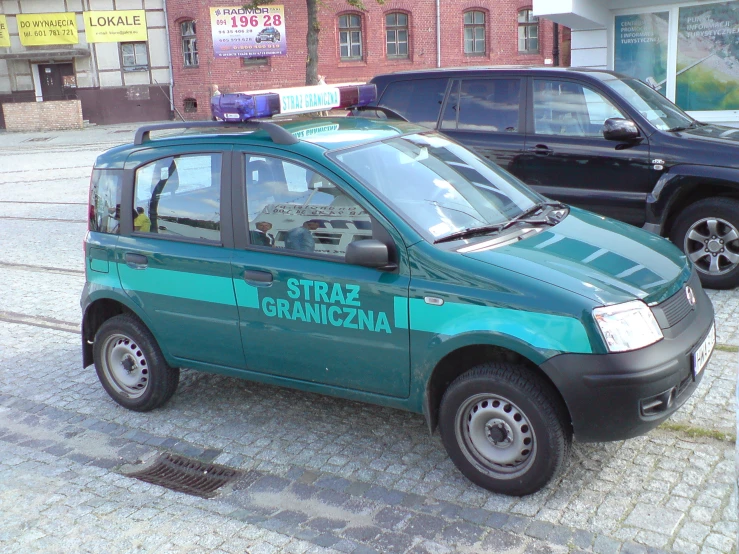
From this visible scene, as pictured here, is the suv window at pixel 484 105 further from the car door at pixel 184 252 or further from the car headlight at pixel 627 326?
the car headlight at pixel 627 326

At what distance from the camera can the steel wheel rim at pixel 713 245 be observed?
726cm

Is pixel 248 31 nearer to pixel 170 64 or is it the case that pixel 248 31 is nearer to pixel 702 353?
pixel 170 64

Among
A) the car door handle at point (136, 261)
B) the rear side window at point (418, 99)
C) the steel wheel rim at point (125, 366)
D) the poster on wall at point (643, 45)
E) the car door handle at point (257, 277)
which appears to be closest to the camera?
the car door handle at point (257, 277)

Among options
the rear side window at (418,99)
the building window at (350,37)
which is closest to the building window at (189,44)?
the building window at (350,37)

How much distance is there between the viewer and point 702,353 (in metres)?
4.13

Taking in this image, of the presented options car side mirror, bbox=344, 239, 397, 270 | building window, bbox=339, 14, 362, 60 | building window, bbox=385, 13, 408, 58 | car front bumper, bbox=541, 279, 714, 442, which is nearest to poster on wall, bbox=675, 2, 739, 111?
car front bumper, bbox=541, 279, 714, 442

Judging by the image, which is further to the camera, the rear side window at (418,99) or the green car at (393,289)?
the rear side window at (418,99)

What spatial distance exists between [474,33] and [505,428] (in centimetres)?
3516

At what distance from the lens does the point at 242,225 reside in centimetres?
476

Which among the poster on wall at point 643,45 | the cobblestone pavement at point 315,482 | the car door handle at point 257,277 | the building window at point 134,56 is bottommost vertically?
the cobblestone pavement at point 315,482

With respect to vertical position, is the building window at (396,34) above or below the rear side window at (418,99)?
above

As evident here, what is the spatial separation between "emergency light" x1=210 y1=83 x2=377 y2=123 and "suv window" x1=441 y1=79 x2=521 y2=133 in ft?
9.39

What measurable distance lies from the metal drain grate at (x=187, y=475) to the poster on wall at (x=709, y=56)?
37.2 feet

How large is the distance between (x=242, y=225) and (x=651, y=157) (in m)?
4.27
